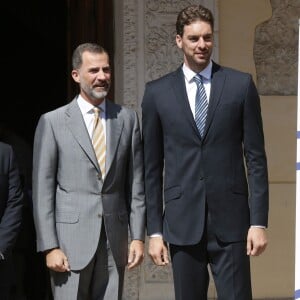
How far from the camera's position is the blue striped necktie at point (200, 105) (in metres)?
4.59

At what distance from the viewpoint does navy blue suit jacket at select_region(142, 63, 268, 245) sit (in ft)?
15.0

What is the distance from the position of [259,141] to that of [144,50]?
7.31ft

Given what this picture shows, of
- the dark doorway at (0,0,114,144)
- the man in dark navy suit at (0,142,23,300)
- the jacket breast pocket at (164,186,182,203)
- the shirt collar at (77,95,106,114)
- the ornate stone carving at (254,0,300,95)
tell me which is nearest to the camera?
the jacket breast pocket at (164,186,182,203)

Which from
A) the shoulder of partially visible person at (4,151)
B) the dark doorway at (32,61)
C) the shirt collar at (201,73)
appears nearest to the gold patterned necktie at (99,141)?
the shirt collar at (201,73)

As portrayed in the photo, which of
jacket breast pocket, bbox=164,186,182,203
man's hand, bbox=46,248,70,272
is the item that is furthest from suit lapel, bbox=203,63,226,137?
man's hand, bbox=46,248,70,272

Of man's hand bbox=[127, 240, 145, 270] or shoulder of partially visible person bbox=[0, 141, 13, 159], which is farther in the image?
shoulder of partially visible person bbox=[0, 141, 13, 159]

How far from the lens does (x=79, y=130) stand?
4.73 m

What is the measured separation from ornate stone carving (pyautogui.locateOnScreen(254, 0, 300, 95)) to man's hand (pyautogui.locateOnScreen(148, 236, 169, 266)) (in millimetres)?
2430

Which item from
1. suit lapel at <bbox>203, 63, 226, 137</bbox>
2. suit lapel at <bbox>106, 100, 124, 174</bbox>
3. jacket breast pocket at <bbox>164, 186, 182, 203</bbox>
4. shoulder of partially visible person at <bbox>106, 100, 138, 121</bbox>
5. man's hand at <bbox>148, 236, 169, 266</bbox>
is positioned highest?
suit lapel at <bbox>203, 63, 226, 137</bbox>

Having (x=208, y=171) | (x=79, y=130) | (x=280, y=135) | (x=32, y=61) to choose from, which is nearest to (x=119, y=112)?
(x=79, y=130)

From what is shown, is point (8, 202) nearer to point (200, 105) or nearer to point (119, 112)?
point (119, 112)

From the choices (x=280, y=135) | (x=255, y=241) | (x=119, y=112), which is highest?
(x=119, y=112)

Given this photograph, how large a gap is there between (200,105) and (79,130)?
0.63 meters

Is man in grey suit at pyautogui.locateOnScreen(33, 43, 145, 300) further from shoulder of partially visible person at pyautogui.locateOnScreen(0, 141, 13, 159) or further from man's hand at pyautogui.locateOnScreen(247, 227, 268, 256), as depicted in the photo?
man's hand at pyautogui.locateOnScreen(247, 227, 268, 256)
